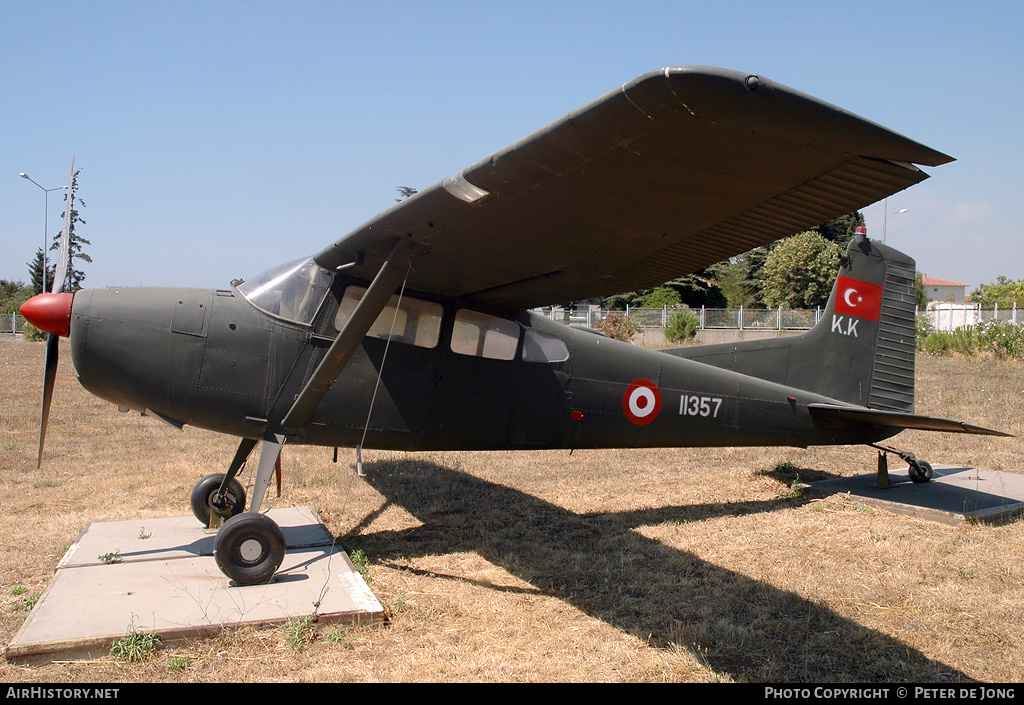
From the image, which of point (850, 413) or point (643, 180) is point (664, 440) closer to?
point (850, 413)

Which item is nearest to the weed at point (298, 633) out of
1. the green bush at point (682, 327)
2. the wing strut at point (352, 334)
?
the wing strut at point (352, 334)

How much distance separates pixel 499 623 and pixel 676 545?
94.3 inches

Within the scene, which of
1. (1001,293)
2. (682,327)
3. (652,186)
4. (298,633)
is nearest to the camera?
(652,186)

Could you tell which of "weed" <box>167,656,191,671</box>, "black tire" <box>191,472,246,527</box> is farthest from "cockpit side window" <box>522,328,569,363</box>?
"weed" <box>167,656,191,671</box>

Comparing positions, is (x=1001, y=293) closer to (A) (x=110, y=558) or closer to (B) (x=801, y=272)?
(B) (x=801, y=272)

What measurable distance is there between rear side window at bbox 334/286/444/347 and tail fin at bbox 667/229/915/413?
3403mm

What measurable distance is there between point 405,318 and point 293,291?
0.99 m

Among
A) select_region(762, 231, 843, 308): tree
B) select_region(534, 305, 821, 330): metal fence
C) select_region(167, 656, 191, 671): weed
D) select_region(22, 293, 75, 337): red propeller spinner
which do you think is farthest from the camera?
select_region(762, 231, 843, 308): tree

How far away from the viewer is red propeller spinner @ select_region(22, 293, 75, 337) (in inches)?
205

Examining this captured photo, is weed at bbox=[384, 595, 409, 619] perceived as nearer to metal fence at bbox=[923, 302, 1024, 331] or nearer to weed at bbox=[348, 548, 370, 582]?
weed at bbox=[348, 548, 370, 582]

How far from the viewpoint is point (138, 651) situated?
3965mm

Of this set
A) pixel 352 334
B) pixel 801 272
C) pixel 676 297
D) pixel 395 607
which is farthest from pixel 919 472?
pixel 801 272

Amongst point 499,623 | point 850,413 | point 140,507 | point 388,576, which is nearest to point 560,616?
point 499,623

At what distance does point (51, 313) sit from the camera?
5246 millimetres
